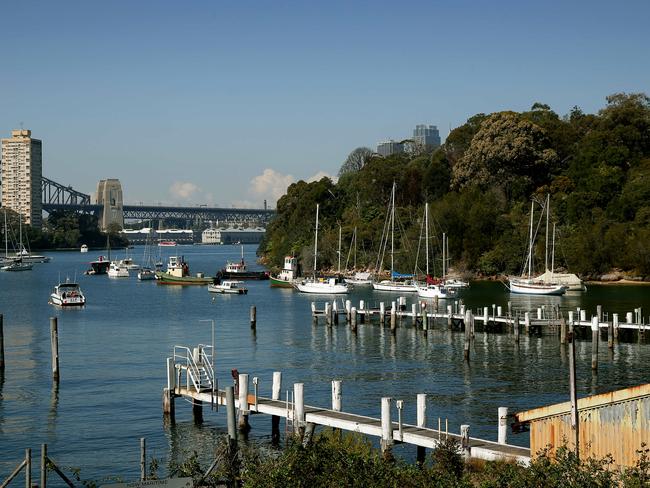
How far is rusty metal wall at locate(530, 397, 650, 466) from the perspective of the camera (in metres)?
22.5

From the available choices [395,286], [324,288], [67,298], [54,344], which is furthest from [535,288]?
[54,344]

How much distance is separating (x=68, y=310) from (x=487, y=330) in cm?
4034

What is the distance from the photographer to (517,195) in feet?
401

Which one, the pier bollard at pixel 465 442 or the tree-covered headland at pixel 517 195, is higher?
the tree-covered headland at pixel 517 195

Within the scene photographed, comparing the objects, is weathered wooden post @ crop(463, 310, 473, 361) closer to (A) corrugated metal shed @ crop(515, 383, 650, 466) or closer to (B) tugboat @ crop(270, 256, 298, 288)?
(A) corrugated metal shed @ crop(515, 383, 650, 466)

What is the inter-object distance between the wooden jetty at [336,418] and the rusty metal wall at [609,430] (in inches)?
53.9

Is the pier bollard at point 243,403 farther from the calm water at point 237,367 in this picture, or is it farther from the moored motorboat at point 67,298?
the moored motorboat at point 67,298

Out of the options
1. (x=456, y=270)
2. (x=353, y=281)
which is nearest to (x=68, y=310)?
(x=353, y=281)

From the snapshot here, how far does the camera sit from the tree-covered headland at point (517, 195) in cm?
10894

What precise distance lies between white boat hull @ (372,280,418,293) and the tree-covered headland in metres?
12.4

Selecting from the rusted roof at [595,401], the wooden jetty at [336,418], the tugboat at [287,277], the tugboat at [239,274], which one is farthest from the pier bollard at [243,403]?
the tugboat at [239,274]

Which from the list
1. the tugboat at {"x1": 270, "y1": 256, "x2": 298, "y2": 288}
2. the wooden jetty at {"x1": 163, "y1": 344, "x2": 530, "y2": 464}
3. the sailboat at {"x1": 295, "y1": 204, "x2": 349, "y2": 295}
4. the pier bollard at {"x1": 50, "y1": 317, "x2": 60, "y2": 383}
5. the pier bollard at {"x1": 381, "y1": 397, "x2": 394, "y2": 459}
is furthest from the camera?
the tugboat at {"x1": 270, "y1": 256, "x2": 298, "y2": 288}

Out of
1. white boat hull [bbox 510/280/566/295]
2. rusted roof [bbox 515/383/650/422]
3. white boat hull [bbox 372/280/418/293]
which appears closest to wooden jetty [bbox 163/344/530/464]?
rusted roof [bbox 515/383/650/422]

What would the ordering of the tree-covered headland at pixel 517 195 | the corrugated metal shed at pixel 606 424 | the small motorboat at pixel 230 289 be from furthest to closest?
the tree-covered headland at pixel 517 195
the small motorboat at pixel 230 289
the corrugated metal shed at pixel 606 424
